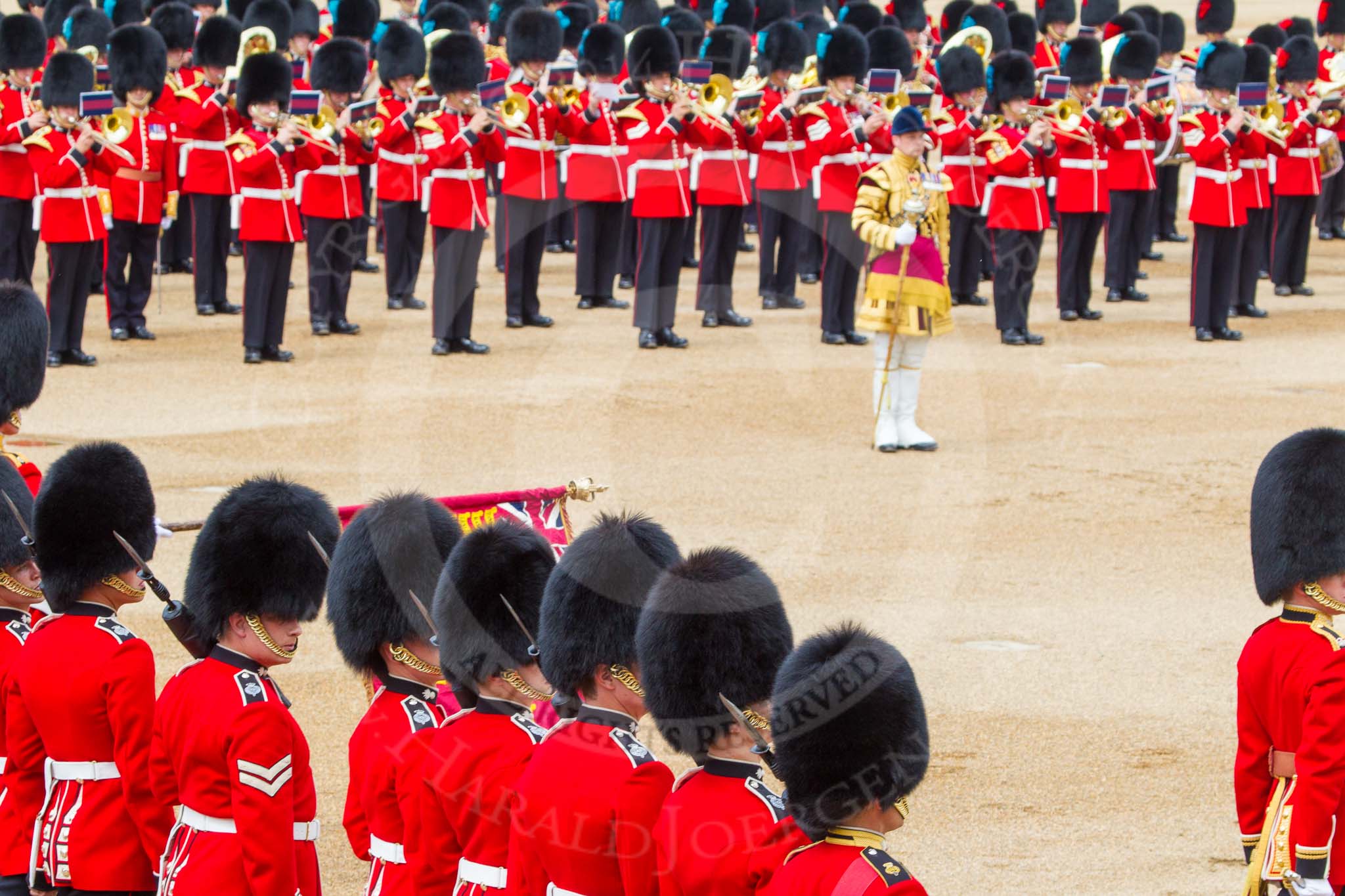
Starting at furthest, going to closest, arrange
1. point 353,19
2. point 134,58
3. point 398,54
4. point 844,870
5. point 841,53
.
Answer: point 353,19
point 398,54
point 841,53
point 134,58
point 844,870

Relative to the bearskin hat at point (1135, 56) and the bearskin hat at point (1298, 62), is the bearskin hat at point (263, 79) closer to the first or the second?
the bearskin hat at point (1135, 56)

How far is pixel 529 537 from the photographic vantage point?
11.3 ft

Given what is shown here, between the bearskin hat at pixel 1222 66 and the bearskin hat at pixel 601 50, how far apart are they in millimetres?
3589

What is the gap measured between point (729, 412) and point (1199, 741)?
4302 millimetres

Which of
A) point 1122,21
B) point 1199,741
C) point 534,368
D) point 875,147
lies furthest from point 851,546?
point 1122,21

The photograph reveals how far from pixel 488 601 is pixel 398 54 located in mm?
8867

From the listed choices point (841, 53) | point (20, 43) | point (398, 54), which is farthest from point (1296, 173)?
point (20, 43)

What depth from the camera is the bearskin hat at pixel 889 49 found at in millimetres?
12609

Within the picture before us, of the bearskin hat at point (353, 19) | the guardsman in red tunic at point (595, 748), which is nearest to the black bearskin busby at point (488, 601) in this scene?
the guardsman in red tunic at point (595, 748)

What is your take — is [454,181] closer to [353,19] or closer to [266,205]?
[266,205]

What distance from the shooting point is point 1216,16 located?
591 inches

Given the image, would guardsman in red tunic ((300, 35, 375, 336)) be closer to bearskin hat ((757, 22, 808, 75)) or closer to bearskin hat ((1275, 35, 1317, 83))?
bearskin hat ((757, 22, 808, 75))

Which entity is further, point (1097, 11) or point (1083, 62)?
point (1097, 11)

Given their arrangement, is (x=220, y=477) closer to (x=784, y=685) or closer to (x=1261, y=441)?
(x=1261, y=441)
